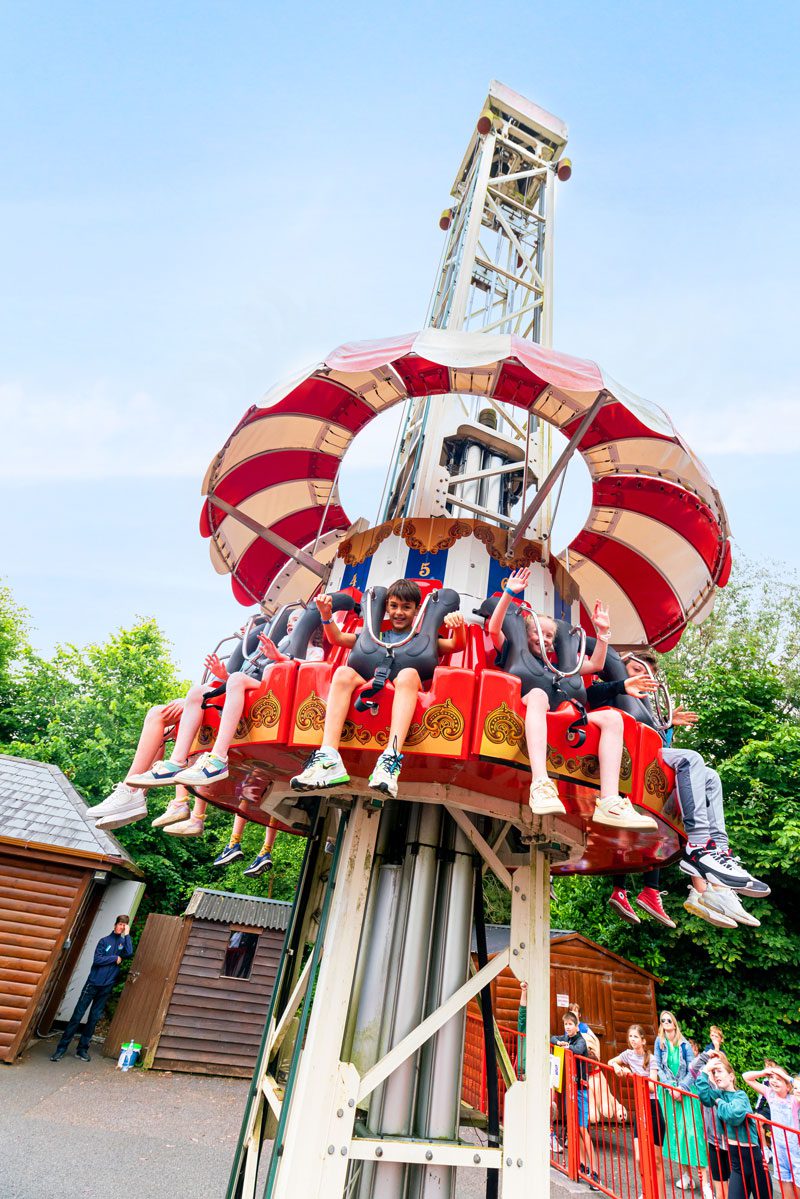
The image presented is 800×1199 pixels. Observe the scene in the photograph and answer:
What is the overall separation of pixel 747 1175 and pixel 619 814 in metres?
5.05

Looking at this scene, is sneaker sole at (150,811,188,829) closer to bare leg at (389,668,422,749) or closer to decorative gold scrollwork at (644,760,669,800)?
bare leg at (389,668,422,749)

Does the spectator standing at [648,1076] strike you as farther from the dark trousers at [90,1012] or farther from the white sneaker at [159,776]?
the dark trousers at [90,1012]

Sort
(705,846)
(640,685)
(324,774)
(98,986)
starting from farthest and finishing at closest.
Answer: (98,986)
(640,685)
(705,846)
(324,774)

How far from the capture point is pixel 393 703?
172 inches

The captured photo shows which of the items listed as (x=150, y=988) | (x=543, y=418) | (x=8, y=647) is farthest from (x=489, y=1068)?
(x=8, y=647)

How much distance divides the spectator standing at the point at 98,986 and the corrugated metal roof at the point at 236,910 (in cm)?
148

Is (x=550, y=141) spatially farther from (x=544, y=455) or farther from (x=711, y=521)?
(x=711, y=521)

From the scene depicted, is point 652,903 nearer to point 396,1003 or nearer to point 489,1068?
point 489,1068

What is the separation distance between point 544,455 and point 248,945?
9918mm

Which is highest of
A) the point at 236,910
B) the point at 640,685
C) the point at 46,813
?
the point at 46,813

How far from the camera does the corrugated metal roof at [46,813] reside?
11031mm

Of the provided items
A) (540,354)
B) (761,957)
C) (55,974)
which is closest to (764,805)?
(761,957)

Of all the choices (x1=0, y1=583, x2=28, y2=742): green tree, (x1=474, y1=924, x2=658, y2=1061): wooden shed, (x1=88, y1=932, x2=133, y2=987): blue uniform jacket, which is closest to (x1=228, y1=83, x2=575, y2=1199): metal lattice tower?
(x1=88, y1=932, x2=133, y2=987): blue uniform jacket

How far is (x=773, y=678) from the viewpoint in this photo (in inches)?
638
